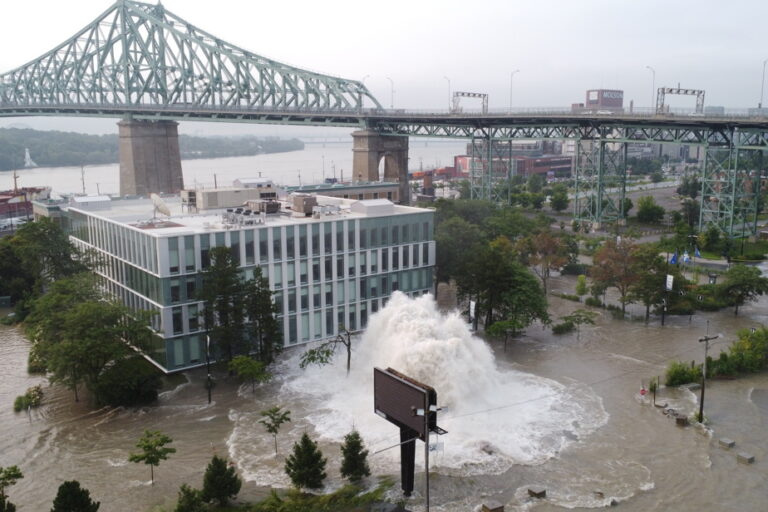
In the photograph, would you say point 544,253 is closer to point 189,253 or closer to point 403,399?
point 189,253

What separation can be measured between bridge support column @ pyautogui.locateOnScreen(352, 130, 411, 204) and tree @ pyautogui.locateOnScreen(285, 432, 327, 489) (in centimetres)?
5707

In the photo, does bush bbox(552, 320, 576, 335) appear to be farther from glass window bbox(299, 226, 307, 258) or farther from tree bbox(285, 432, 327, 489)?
tree bbox(285, 432, 327, 489)

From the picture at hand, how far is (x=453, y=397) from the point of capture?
28.0m

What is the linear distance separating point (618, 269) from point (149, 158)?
71809 millimetres

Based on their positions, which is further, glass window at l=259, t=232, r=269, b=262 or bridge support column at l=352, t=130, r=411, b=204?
bridge support column at l=352, t=130, r=411, b=204

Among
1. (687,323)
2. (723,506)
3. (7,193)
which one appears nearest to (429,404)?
(723,506)

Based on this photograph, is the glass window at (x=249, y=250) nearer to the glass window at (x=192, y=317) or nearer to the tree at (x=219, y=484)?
the glass window at (x=192, y=317)

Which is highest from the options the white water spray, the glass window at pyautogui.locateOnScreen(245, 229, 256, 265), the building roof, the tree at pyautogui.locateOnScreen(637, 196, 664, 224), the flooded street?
the building roof

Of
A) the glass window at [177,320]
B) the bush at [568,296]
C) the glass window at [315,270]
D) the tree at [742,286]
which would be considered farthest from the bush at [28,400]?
the tree at [742,286]

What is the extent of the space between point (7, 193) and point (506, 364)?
A: 78.2 metres

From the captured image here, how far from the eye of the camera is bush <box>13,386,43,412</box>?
1177 inches

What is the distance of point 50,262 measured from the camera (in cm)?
4025

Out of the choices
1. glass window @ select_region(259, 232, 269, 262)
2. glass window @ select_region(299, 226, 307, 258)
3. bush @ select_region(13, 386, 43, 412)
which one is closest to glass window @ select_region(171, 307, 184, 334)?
glass window @ select_region(259, 232, 269, 262)

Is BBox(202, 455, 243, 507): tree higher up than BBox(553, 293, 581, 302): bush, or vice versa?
BBox(202, 455, 243, 507): tree
